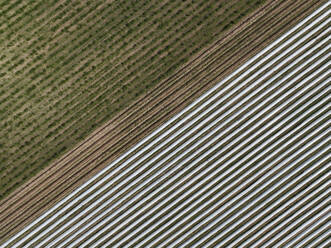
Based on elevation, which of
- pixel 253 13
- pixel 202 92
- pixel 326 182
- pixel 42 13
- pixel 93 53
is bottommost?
pixel 326 182

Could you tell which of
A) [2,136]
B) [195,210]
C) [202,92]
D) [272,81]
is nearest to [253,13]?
[272,81]

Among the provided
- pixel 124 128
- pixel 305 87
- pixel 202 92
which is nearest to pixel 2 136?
pixel 124 128

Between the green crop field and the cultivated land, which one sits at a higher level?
the green crop field

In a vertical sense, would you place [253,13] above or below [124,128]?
above

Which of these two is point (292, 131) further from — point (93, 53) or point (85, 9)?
point (85, 9)
